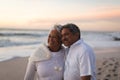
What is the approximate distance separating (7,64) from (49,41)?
721 centimetres

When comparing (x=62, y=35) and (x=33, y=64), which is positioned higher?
(x=62, y=35)

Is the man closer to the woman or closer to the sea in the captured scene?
the woman

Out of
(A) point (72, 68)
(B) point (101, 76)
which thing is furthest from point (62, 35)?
(B) point (101, 76)

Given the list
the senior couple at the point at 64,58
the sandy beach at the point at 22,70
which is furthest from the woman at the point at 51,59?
the sandy beach at the point at 22,70

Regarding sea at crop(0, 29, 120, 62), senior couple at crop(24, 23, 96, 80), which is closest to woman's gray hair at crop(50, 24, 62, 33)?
senior couple at crop(24, 23, 96, 80)

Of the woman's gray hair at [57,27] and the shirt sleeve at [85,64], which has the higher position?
the woman's gray hair at [57,27]

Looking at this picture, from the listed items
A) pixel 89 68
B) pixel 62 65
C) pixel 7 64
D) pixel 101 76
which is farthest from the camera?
pixel 7 64

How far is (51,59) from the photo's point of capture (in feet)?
11.8

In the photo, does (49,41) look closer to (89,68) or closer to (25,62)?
(89,68)

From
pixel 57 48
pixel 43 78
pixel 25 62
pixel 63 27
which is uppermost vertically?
pixel 63 27

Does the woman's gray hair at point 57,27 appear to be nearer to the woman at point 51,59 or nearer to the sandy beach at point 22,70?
the woman at point 51,59

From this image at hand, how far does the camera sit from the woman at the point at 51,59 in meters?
3.54

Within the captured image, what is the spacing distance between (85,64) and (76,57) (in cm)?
13

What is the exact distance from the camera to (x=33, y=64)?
3650mm
